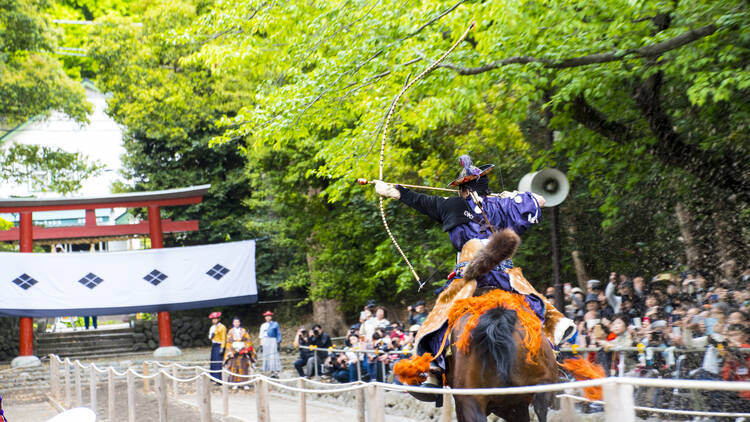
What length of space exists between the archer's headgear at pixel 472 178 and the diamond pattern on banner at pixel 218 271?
1444 centimetres

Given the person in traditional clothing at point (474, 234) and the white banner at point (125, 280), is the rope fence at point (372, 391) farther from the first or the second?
the white banner at point (125, 280)

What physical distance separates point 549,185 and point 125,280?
13099 millimetres

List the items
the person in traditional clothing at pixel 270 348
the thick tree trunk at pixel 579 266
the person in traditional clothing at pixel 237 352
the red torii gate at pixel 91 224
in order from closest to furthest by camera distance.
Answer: the thick tree trunk at pixel 579 266, the person in traditional clothing at pixel 237 352, the person in traditional clothing at pixel 270 348, the red torii gate at pixel 91 224

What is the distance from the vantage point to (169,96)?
22.2 metres

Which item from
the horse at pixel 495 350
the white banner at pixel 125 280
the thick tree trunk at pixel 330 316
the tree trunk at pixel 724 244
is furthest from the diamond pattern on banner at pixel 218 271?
the horse at pixel 495 350

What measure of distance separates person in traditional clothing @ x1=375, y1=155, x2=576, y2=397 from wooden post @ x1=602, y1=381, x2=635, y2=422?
2.43 meters

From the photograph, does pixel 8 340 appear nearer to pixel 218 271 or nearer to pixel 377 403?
pixel 218 271

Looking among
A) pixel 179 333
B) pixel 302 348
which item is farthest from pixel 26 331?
pixel 302 348

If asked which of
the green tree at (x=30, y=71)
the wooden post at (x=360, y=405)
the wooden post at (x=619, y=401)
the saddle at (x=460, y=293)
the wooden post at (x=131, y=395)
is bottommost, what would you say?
the wooden post at (x=131, y=395)

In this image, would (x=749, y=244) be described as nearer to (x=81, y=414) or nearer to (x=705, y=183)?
(x=705, y=183)

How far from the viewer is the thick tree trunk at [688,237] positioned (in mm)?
10430

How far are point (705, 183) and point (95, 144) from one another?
34.0 meters

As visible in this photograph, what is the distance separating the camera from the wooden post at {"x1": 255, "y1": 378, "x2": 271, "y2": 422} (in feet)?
21.9

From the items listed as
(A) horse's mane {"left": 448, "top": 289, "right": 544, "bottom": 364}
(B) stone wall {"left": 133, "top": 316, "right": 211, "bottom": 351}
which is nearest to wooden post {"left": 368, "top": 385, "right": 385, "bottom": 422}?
(A) horse's mane {"left": 448, "top": 289, "right": 544, "bottom": 364}
